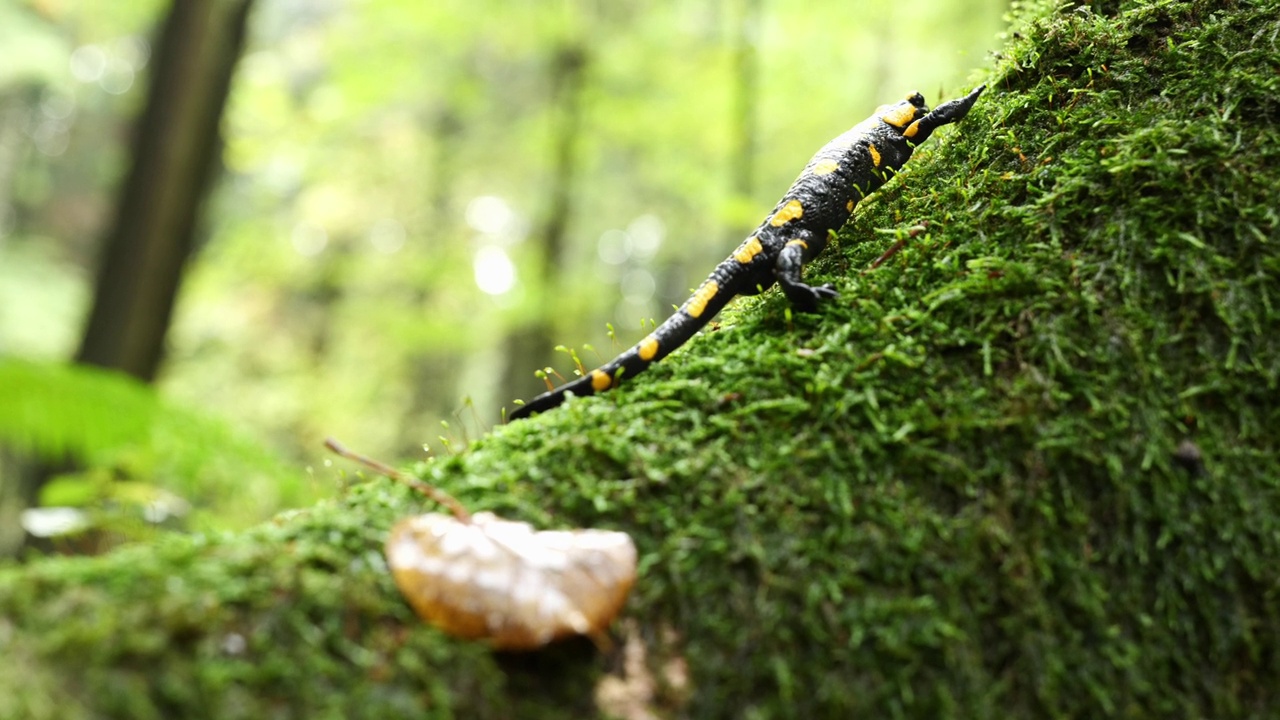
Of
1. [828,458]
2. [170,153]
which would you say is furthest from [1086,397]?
[170,153]

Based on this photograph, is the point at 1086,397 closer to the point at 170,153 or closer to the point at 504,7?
the point at 170,153

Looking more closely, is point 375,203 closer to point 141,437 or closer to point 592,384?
point 141,437

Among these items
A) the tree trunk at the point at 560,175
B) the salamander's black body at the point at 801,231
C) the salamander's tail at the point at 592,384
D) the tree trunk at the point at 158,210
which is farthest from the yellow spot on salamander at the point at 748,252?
the tree trunk at the point at 560,175

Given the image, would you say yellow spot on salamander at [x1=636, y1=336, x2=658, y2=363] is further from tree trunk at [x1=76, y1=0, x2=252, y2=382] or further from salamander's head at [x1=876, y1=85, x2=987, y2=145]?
tree trunk at [x1=76, y1=0, x2=252, y2=382]

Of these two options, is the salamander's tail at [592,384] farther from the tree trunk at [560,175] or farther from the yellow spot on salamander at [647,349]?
the tree trunk at [560,175]

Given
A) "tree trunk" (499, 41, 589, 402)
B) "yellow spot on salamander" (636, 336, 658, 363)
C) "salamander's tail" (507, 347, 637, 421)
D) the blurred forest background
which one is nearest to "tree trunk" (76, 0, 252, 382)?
the blurred forest background

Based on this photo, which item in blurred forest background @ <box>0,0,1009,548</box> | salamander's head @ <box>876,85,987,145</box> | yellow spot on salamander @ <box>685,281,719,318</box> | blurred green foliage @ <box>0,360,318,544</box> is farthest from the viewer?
blurred forest background @ <box>0,0,1009,548</box>
